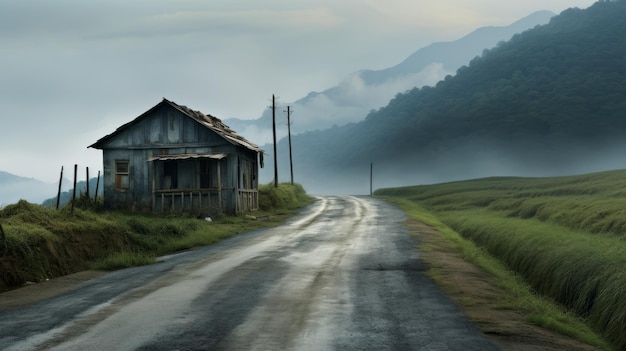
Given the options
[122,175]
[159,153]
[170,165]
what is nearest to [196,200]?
[170,165]

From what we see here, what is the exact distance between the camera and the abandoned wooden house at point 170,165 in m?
34.9

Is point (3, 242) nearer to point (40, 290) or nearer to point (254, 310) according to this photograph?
point (40, 290)

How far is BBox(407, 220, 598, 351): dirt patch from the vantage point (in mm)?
7414

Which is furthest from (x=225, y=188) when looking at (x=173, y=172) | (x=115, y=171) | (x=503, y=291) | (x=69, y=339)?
(x=69, y=339)

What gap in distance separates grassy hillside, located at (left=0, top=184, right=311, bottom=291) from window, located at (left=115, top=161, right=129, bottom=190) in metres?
13.8

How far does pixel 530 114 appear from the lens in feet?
520

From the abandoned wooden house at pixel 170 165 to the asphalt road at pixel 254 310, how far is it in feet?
62.6

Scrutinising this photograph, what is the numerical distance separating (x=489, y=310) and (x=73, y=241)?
37.9 ft

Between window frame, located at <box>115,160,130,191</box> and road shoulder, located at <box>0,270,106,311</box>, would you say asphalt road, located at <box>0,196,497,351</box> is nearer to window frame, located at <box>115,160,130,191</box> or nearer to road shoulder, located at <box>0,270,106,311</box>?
road shoulder, located at <box>0,270,106,311</box>

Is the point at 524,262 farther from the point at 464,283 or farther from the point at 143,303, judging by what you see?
the point at 143,303

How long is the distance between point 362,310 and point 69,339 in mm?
4118

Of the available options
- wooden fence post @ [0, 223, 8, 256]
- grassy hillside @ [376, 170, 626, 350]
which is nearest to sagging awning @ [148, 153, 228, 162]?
grassy hillside @ [376, 170, 626, 350]

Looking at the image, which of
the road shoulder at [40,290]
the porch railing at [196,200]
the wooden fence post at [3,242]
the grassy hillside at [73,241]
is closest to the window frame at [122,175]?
the porch railing at [196,200]

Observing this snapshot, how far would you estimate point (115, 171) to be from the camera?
36.2 meters
